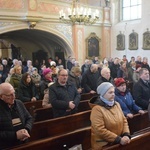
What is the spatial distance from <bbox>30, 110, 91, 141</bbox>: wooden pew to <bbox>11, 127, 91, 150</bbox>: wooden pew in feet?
1.70

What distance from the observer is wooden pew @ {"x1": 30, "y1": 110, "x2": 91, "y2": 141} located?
3441 mm

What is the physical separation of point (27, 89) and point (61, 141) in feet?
6.69

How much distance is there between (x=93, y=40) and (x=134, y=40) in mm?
2182

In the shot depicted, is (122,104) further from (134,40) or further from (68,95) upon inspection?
(134,40)

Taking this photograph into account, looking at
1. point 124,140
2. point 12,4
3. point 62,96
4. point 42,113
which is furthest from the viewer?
point 12,4

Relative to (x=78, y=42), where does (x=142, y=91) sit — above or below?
below

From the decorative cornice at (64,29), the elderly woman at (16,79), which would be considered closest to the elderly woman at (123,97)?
the elderly woman at (16,79)

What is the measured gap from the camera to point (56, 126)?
11.8 feet

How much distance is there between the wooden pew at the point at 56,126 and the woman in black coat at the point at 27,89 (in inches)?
50.7

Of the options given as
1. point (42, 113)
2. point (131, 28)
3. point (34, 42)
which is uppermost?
point (131, 28)

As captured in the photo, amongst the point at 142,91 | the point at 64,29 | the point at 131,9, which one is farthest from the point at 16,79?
the point at 131,9

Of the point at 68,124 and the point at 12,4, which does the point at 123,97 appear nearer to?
the point at 68,124

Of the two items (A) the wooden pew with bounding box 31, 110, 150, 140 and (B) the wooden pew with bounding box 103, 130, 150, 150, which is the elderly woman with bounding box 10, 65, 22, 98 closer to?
(A) the wooden pew with bounding box 31, 110, 150, 140

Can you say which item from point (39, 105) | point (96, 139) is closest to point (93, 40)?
point (39, 105)
